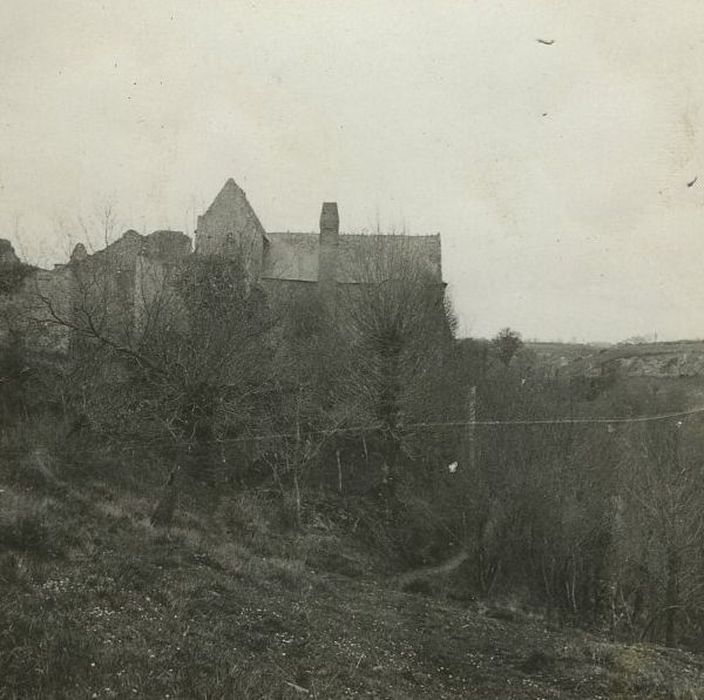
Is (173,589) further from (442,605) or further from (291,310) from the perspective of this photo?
(291,310)

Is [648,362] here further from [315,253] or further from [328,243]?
[315,253]

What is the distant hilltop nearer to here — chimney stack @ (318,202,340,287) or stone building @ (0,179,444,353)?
stone building @ (0,179,444,353)

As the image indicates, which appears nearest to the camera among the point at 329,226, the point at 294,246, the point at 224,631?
the point at 224,631

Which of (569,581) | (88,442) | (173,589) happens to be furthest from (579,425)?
(173,589)

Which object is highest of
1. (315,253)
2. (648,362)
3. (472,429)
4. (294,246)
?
(294,246)

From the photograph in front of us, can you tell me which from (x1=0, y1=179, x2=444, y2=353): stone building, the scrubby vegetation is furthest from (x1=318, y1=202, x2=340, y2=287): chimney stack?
the scrubby vegetation

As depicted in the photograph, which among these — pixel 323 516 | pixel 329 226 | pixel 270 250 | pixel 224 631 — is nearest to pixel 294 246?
pixel 270 250

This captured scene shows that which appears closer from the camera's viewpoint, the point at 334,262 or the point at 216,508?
the point at 216,508

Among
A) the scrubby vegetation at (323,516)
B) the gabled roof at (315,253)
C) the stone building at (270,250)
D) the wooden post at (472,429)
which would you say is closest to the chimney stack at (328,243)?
the stone building at (270,250)
